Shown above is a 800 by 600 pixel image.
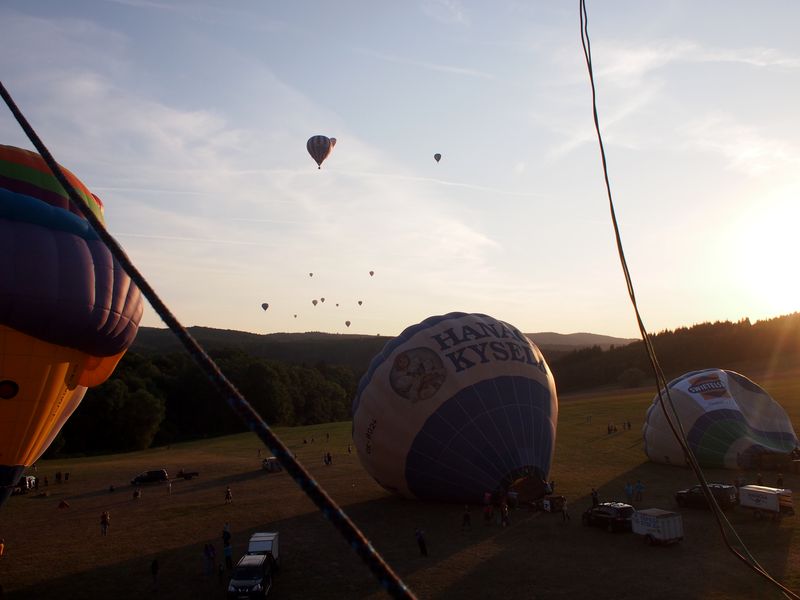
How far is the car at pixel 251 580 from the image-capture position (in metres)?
11.7

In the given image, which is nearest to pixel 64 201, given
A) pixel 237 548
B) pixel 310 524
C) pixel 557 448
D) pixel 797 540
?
pixel 237 548

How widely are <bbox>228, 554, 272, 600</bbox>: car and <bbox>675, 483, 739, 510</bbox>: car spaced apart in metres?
11.2

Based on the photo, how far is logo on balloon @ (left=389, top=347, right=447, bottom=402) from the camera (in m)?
17.0

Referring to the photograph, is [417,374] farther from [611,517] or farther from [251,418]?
[251,418]

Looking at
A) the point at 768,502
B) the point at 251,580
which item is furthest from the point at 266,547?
the point at 768,502

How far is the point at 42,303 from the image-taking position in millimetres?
12344

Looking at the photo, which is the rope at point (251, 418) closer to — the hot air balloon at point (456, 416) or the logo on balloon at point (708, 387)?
the hot air balloon at point (456, 416)

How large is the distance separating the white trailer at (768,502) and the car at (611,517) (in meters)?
3.10

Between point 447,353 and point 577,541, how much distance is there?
18.0ft

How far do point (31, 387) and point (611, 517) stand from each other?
1303cm

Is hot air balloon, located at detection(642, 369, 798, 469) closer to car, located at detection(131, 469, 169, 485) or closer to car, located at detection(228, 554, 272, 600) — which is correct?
car, located at detection(228, 554, 272, 600)

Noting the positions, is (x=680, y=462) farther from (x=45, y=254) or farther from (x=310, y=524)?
(x=45, y=254)

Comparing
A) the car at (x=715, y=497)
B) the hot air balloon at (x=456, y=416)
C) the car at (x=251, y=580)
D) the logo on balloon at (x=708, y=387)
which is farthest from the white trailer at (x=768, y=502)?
the car at (x=251, y=580)

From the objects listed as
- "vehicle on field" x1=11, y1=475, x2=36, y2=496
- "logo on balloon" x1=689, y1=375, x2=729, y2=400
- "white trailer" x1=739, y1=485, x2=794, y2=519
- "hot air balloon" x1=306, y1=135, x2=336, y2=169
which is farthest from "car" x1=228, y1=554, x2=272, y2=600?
"hot air balloon" x1=306, y1=135, x2=336, y2=169
